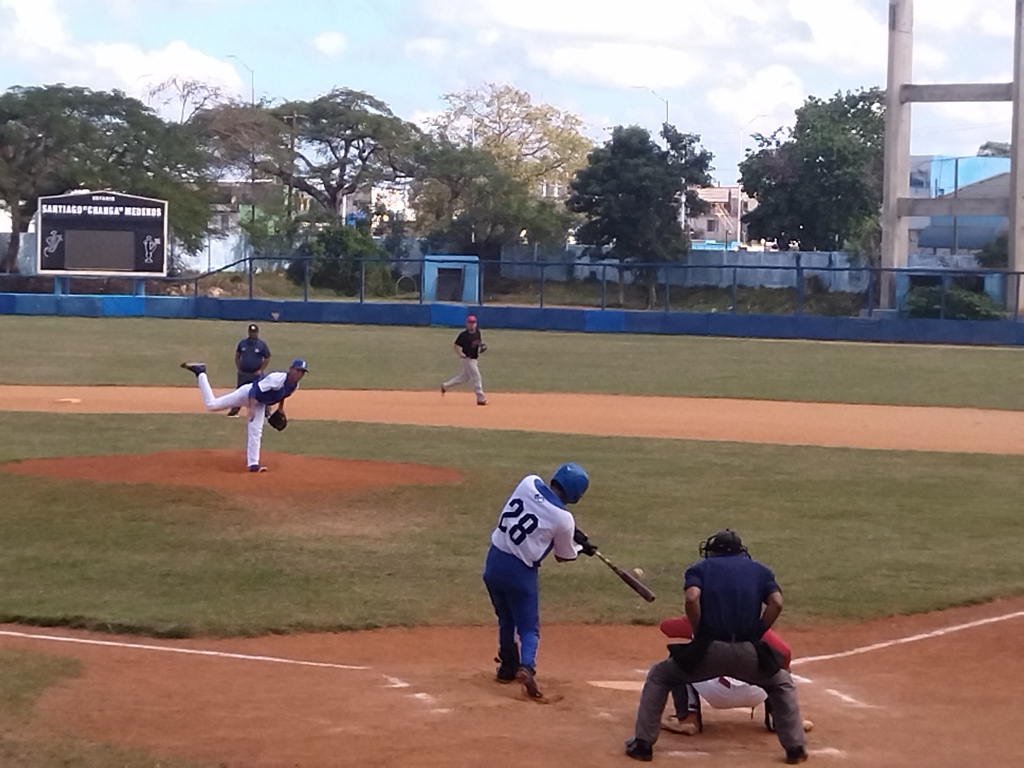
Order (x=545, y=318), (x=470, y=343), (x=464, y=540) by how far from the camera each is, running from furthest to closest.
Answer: (x=545, y=318) < (x=470, y=343) < (x=464, y=540)

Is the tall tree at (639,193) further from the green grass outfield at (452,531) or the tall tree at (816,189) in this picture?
the green grass outfield at (452,531)

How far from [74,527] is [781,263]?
65738mm

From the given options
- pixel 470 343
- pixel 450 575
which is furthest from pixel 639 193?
pixel 450 575

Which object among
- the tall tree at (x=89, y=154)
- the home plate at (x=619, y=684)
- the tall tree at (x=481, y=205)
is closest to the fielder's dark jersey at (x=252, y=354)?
the home plate at (x=619, y=684)

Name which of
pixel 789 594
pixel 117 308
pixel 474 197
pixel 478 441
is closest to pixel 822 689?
pixel 789 594

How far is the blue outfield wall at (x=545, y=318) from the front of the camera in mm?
50438

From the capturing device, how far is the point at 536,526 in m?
8.84

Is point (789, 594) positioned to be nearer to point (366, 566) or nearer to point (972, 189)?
point (366, 566)

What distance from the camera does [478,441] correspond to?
22.0 m

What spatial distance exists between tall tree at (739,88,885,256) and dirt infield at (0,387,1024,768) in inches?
2745

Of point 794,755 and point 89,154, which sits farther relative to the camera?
point 89,154

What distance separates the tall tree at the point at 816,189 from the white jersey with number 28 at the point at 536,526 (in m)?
71.6

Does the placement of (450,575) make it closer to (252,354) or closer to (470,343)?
(252,354)

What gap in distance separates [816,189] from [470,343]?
56.3 metres
